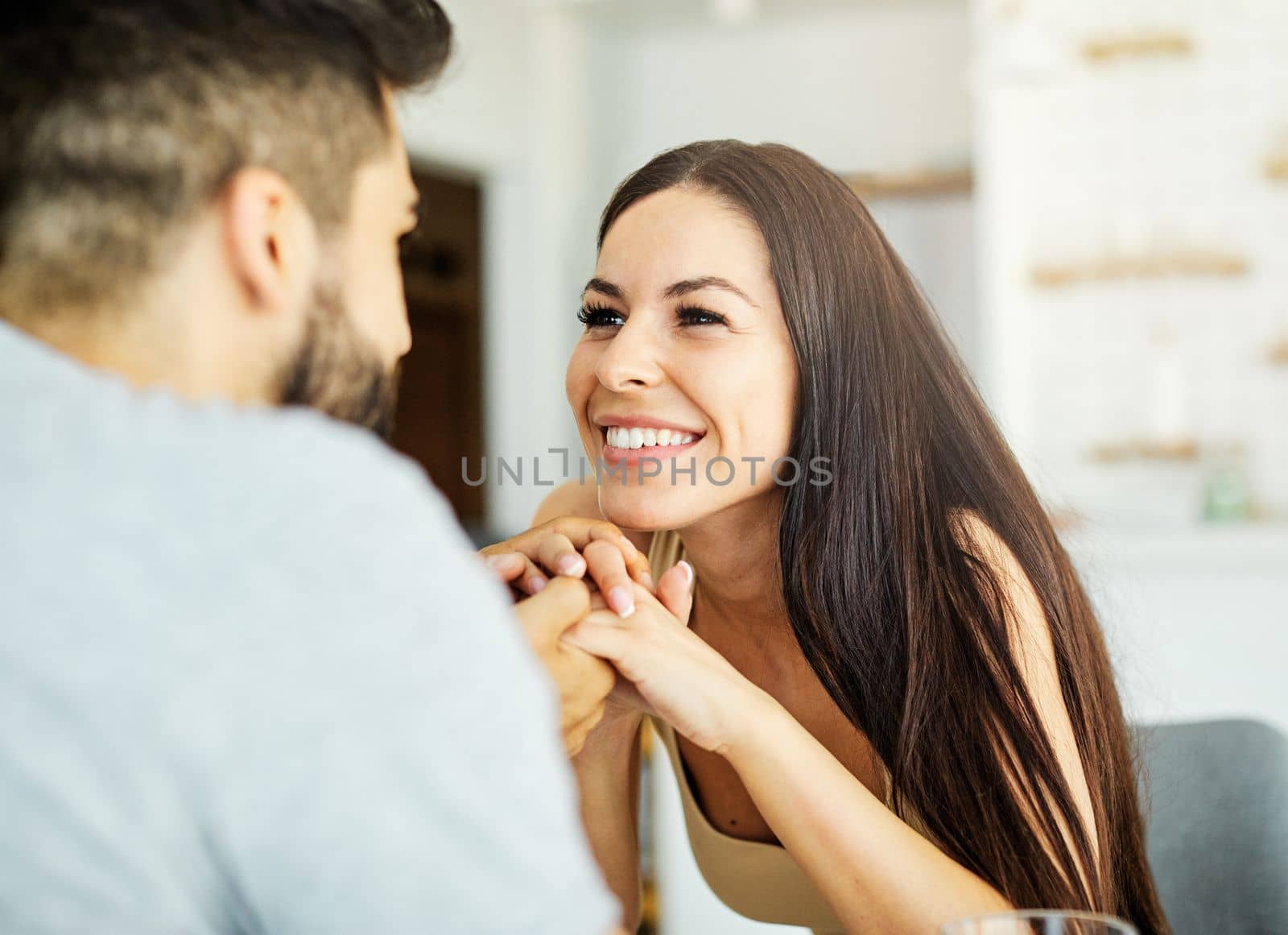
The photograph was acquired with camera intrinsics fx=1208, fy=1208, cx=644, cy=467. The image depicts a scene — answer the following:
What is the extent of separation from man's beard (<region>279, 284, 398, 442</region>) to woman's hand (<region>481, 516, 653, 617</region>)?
1.33ft

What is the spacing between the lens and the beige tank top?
4.90 ft

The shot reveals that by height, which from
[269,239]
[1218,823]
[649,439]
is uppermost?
[269,239]

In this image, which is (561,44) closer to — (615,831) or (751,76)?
(751,76)

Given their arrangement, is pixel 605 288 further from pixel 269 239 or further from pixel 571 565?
pixel 269 239

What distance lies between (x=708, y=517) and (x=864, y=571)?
0.22m

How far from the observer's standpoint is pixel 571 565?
45.8 inches

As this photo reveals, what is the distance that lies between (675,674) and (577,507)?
2.49 ft

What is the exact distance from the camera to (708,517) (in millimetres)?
1566

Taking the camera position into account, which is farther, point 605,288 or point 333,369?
point 605,288

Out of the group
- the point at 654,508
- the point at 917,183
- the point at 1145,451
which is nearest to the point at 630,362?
the point at 654,508

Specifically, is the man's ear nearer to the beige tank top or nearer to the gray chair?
the beige tank top

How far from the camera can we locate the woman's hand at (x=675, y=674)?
3.58ft

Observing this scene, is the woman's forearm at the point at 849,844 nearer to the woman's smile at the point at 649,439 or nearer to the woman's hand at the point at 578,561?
the woman's hand at the point at 578,561

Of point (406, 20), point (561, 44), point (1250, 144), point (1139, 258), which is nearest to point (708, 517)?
point (406, 20)
